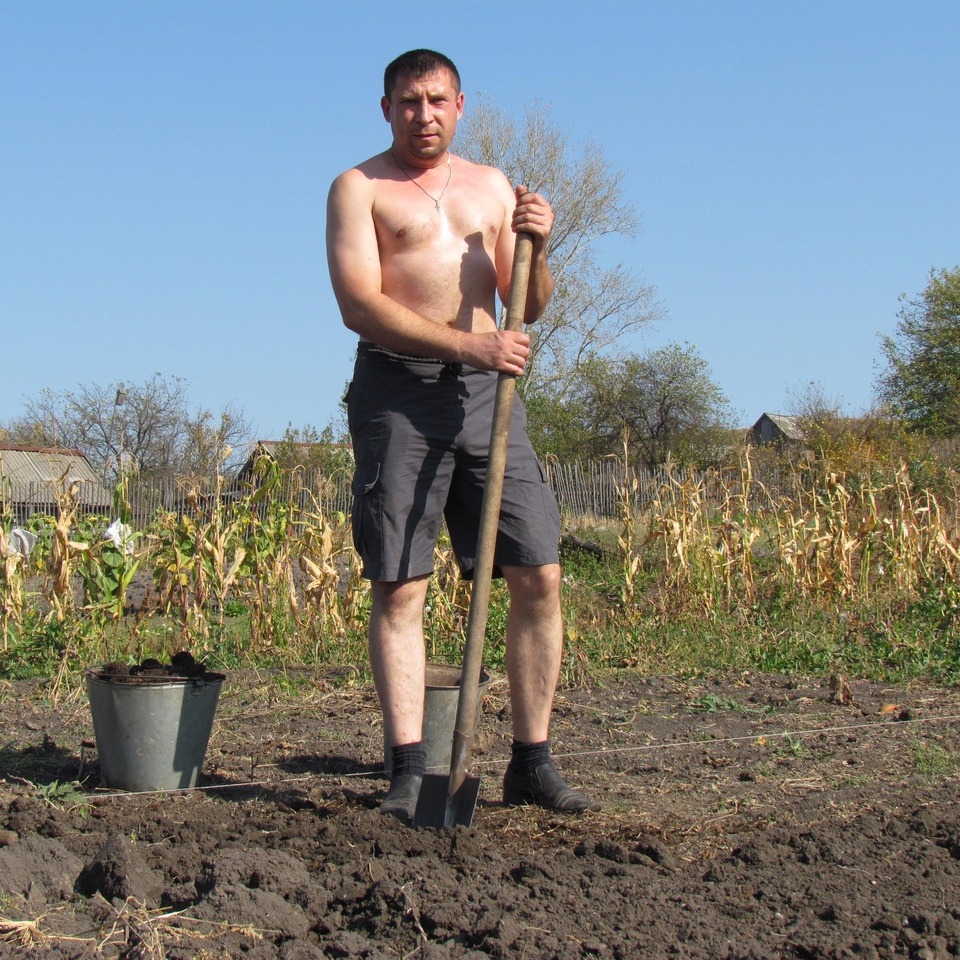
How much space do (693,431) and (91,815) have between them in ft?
121

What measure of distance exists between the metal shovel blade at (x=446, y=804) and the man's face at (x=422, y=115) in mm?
1895

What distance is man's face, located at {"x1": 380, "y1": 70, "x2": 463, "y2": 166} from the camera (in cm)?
331

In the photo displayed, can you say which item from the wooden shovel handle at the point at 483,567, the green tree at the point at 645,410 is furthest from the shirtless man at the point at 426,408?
the green tree at the point at 645,410

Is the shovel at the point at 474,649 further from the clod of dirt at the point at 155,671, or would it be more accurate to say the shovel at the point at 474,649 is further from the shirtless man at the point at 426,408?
the clod of dirt at the point at 155,671

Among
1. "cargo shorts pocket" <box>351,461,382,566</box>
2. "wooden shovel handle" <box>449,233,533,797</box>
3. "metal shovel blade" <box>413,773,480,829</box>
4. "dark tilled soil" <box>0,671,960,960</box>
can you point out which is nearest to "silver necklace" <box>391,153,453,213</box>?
"wooden shovel handle" <box>449,233,533,797</box>

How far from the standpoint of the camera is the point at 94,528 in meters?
6.38

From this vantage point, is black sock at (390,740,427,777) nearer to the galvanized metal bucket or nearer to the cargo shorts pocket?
the cargo shorts pocket

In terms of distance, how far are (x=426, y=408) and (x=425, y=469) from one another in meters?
0.19

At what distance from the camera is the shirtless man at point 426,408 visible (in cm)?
319

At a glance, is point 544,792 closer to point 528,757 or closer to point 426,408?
point 528,757

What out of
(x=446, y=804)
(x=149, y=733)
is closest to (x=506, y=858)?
(x=446, y=804)

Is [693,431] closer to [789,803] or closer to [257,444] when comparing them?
[257,444]

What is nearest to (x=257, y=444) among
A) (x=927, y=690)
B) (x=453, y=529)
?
(x=453, y=529)

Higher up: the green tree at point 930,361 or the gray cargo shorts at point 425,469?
the green tree at point 930,361
